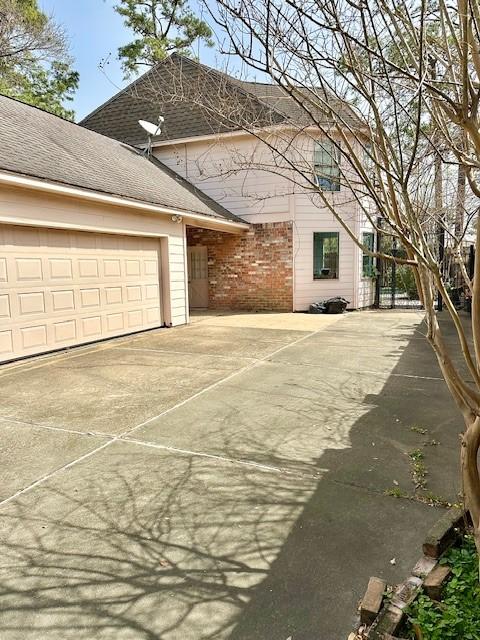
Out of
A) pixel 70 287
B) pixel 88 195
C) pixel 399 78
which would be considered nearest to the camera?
pixel 399 78

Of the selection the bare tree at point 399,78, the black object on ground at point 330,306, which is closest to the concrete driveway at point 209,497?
the bare tree at point 399,78

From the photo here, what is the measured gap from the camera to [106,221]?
8.12m

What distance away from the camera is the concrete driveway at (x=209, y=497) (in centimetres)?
188

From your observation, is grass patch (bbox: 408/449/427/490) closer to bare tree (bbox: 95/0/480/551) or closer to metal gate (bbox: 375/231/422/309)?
bare tree (bbox: 95/0/480/551)

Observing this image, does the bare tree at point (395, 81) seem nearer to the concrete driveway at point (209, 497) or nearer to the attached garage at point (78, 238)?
the concrete driveway at point (209, 497)

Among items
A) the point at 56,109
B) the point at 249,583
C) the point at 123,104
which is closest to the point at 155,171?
the point at 123,104

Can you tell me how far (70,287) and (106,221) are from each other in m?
1.48

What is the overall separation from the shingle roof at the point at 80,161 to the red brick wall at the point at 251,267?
4.49 feet

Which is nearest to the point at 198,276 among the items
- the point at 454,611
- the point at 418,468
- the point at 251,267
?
the point at 251,267

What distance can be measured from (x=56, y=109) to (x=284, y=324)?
14721 mm

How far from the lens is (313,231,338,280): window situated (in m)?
13.2

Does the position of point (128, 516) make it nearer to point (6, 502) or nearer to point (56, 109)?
point (6, 502)

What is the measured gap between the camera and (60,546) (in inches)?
90.8

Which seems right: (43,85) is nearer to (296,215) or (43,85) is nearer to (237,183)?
(237,183)
